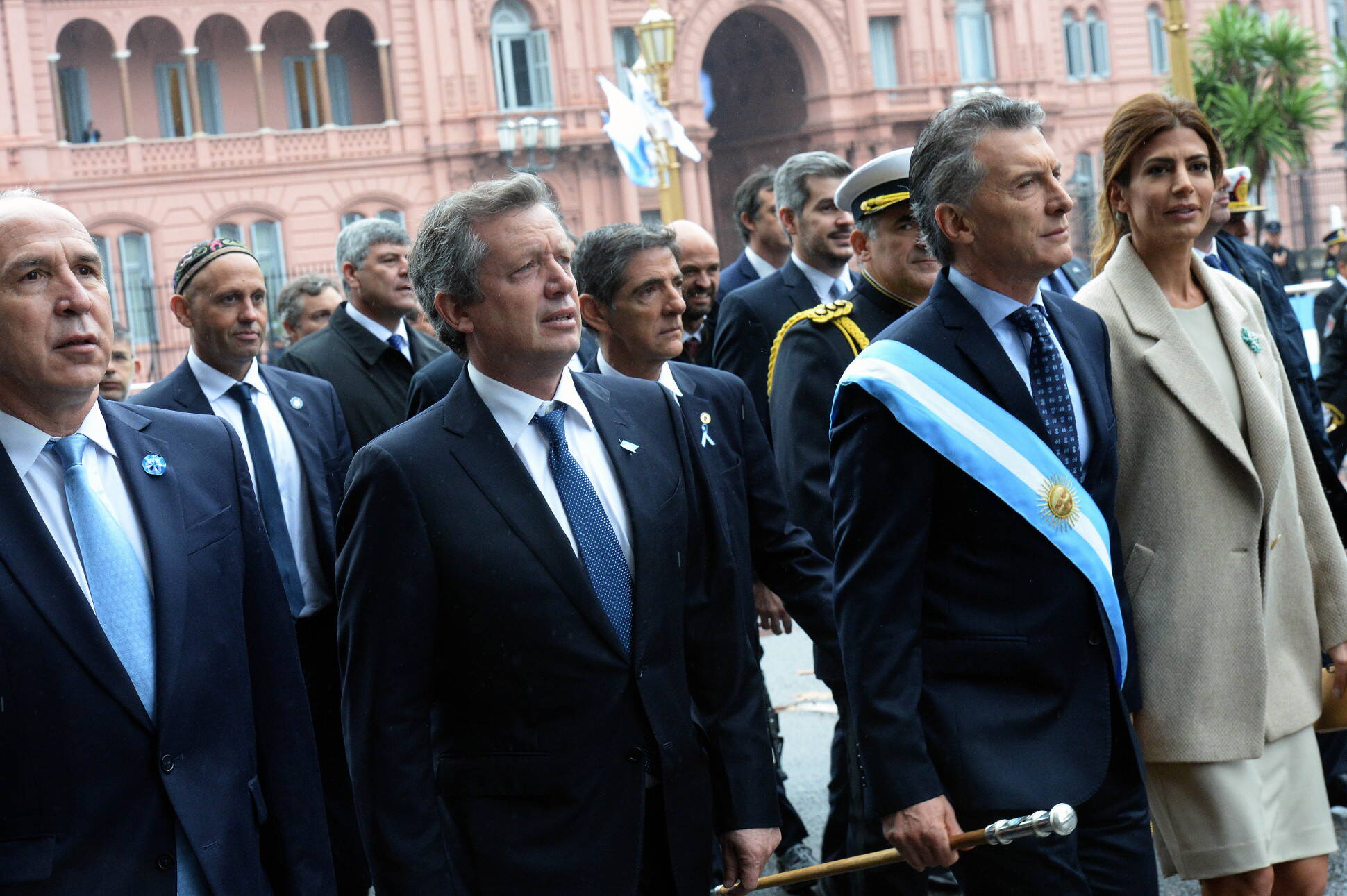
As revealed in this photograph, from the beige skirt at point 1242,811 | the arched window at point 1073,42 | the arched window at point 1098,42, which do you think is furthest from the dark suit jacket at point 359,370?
the arched window at point 1098,42

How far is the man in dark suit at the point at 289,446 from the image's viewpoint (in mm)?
5426

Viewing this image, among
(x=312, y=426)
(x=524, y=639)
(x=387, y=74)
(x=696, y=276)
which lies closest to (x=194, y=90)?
(x=387, y=74)

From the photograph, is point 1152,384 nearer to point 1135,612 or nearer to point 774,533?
point 1135,612

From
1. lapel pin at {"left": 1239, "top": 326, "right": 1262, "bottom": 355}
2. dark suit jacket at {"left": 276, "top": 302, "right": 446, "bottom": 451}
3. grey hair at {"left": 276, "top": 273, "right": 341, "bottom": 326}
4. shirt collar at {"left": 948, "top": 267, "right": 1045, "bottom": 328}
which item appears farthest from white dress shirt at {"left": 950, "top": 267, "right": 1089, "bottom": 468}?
grey hair at {"left": 276, "top": 273, "right": 341, "bottom": 326}

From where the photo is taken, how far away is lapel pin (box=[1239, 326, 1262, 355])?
13.0 feet

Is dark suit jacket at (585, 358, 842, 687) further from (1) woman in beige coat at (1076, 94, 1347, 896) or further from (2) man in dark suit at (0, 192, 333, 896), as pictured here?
(2) man in dark suit at (0, 192, 333, 896)

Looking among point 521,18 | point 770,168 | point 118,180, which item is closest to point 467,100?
point 521,18

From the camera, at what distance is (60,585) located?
275cm

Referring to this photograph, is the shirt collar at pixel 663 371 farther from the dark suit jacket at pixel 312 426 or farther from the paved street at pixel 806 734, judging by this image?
the paved street at pixel 806 734

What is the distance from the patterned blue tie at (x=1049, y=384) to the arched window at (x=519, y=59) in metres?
35.9

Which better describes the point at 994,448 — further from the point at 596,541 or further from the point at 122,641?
the point at 122,641

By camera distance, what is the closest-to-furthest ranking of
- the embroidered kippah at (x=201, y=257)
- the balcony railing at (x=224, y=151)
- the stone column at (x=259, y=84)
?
the embroidered kippah at (x=201, y=257)
the balcony railing at (x=224, y=151)
the stone column at (x=259, y=84)

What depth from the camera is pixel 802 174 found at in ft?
21.2

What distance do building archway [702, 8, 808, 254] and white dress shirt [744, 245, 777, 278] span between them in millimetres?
34083
